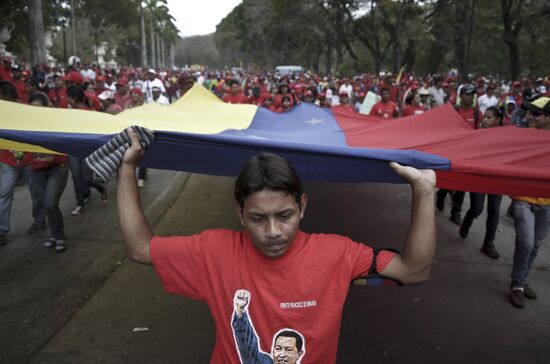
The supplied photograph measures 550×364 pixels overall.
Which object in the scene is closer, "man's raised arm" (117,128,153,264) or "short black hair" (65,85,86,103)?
"man's raised arm" (117,128,153,264)

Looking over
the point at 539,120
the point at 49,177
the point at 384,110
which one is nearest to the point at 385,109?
the point at 384,110

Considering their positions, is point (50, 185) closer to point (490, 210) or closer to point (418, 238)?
point (418, 238)

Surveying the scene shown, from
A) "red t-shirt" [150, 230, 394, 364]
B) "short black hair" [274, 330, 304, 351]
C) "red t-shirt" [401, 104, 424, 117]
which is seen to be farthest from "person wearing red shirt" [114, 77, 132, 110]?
"short black hair" [274, 330, 304, 351]

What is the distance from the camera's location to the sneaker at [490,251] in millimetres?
5188

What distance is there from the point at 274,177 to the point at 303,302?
1.53ft

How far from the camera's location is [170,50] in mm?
123812

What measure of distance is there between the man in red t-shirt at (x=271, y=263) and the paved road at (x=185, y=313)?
5.74 ft

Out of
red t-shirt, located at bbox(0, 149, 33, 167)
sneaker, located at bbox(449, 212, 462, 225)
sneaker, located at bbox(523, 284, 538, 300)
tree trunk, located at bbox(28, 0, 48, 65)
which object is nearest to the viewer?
sneaker, located at bbox(523, 284, 538, 300)

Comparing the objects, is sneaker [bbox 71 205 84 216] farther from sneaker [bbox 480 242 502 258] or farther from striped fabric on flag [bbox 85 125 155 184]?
sneaker [bbox 480 242 502 258]

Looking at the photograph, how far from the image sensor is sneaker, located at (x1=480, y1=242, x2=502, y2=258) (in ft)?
17.0

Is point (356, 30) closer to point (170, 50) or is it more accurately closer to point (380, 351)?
point (380, 351)

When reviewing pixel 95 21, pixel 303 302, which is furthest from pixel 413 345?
pixel 95 21

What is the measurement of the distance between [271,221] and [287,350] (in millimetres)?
479

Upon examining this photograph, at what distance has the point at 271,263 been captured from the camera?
5.23 feet
